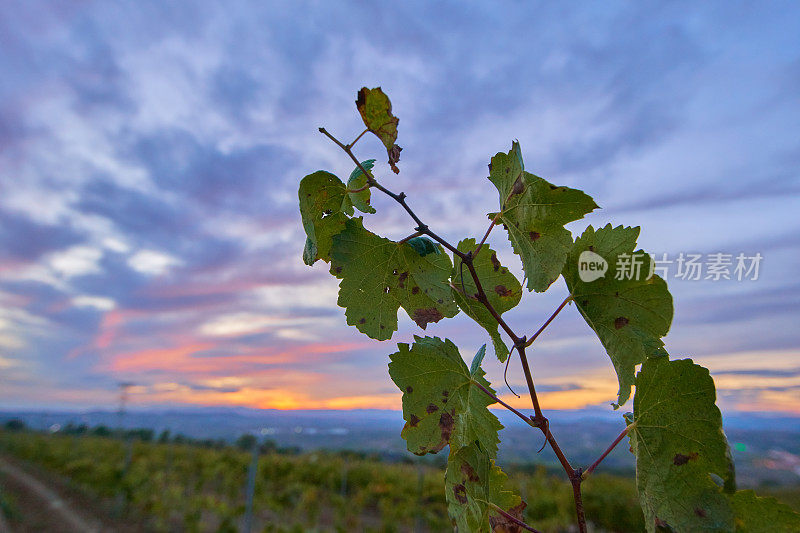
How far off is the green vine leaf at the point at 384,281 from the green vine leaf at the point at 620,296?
194 mm

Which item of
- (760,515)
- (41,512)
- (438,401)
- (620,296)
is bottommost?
(41,512)

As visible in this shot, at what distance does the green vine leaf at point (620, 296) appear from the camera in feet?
2.13

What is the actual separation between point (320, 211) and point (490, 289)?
29 cm

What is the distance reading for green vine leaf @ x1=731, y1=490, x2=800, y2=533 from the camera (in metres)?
0.63

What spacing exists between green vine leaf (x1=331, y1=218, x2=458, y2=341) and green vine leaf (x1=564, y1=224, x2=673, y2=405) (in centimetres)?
19

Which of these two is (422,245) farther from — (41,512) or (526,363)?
(41,512)

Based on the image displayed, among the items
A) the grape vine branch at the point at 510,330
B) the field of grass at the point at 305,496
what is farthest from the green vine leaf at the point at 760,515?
the field of grass at the point at 305,496

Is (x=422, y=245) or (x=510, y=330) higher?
(x=422, y=245)

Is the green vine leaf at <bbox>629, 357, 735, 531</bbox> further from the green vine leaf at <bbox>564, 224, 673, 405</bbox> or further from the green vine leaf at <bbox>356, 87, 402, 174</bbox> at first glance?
the green vine leaf at <bbox>356, 87, 402, 174</bbox>

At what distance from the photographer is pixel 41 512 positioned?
9398 mm

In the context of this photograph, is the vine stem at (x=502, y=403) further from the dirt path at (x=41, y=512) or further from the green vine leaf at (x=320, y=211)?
the dirt path at (x=41, y=512)

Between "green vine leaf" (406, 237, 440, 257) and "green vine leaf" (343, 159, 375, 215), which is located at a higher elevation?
"green vine leaf" (343, 159, 375, 215)

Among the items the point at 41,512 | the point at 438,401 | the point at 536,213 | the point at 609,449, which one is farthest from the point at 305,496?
the point at 536,213

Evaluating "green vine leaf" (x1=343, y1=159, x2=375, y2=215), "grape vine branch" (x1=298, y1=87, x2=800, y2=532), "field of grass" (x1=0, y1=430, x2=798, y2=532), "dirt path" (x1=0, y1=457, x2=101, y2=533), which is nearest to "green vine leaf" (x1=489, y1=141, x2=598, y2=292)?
"grape vine branch" (x1=298, y1=87, x2=800, y2=532)
